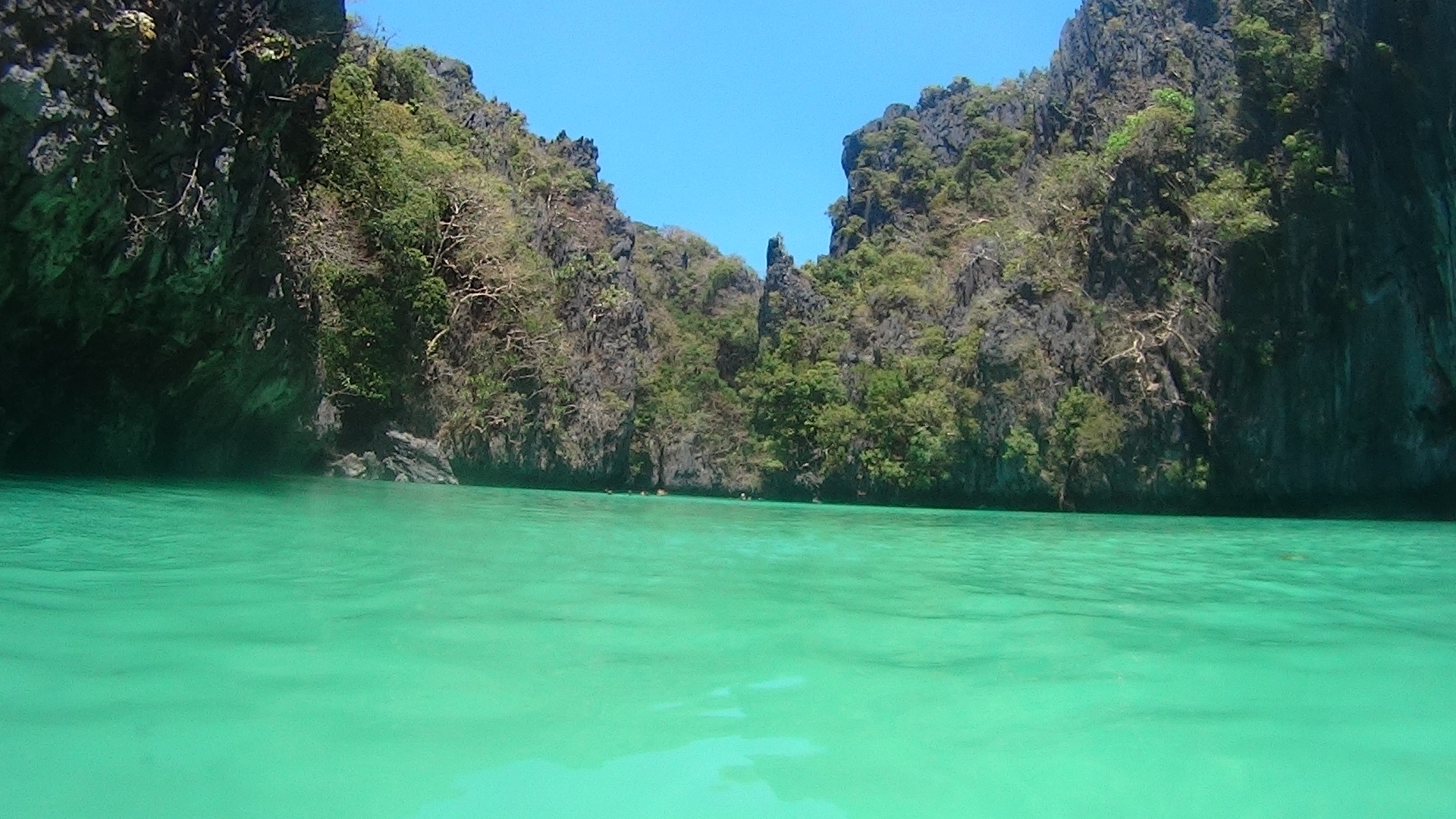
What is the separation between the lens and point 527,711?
233 cm

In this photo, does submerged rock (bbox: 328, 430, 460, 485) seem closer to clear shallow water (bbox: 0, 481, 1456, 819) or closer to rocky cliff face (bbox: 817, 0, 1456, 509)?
clear shallow water (bbox: 0, 481, 1456, 819)

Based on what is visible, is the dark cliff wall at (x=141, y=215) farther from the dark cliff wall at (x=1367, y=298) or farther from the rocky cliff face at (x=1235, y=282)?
the rocky cliff face at (x=1235, y=282)

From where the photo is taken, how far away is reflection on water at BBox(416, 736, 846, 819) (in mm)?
1786

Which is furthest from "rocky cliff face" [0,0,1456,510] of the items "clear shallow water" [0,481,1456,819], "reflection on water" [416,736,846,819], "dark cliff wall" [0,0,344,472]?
"reflection on water" [416,736,846,819]

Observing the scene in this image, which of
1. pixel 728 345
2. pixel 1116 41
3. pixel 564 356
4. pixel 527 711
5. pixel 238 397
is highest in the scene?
pixel 1116 41

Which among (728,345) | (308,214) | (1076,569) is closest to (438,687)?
(1076,569)

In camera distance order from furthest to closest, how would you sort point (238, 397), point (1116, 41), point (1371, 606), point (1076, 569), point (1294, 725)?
point (1116, 41), point (238, 397), point (1076, 569), point (1371, 606), point (1294, 725)

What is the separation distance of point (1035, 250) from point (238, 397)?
2173 centimetres

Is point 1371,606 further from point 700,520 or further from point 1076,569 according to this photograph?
point 700,520

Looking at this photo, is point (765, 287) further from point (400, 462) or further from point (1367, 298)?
point (1367, 298)

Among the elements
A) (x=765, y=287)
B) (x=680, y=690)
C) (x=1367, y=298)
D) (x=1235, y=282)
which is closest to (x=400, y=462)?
(x=680, y=690)

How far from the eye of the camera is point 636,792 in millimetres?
1876

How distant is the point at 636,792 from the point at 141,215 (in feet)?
34.3

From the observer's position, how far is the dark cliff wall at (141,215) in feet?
27.9
